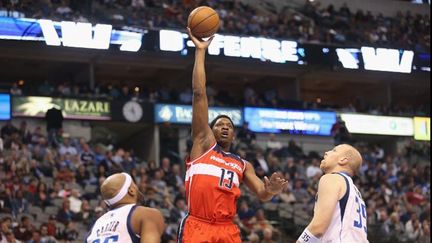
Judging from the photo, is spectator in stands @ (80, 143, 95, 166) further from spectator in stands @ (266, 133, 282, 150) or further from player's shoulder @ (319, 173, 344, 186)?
player's shoulder @ (319, 173, 344, 186)

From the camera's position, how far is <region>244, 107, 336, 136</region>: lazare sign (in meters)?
29.9

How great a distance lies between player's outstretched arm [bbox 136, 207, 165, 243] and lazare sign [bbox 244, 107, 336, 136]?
23437 millimetres

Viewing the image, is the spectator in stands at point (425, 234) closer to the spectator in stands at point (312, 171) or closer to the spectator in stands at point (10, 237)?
the spectator in stands at point (312, 171)

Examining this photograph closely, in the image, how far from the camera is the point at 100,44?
1042 inches

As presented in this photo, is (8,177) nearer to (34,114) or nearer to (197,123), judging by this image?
(34,114)

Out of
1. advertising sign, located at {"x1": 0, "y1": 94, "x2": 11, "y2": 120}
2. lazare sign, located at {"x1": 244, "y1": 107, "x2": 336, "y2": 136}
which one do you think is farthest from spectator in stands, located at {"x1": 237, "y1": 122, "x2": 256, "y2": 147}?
advertising sign, located at {"x1": 0, "y1": 94, "x2": 11, "y2": 120}

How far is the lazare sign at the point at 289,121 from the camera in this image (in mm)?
29859

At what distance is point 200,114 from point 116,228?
5.94ft

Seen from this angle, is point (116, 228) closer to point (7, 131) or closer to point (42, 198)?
point (42, 198)

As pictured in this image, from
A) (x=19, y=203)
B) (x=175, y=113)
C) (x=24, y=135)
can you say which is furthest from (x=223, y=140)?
(x=175, y=113)

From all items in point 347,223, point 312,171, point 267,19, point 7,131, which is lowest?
point 312,171

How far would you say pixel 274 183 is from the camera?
7617 mm

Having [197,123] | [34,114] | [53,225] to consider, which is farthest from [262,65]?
[197,123]

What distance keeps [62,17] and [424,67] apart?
14.2 metres
